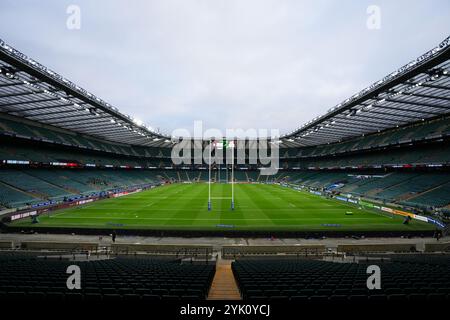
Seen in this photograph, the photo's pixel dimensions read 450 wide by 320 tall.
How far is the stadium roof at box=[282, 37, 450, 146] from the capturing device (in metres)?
23.0

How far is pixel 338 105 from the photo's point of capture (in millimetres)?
40594

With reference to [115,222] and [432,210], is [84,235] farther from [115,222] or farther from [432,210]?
[432,210]

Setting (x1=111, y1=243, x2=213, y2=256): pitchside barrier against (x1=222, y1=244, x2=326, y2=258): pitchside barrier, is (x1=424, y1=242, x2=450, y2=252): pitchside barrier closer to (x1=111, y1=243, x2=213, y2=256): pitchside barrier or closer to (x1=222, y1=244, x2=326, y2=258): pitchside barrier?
(x1=222, y1=244, x2=326, y2=258): pitchside barrier

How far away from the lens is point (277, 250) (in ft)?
59.4

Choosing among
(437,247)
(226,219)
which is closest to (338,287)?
(437,247)

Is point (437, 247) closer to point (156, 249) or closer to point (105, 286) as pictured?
point (156, 249)

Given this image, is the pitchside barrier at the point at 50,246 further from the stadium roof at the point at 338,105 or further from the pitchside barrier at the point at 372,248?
the pitchside barrier at the point at 372,248

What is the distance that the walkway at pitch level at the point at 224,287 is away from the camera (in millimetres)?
8273

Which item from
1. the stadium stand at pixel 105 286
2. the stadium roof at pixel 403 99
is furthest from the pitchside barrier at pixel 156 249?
the stadium roof at pixel 403 99

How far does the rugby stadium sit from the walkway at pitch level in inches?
3.4

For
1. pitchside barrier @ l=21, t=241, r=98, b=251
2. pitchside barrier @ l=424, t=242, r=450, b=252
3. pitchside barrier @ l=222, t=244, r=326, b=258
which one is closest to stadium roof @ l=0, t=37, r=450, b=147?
pitchside barrier @ l=424, t=242, r=450, b=252
